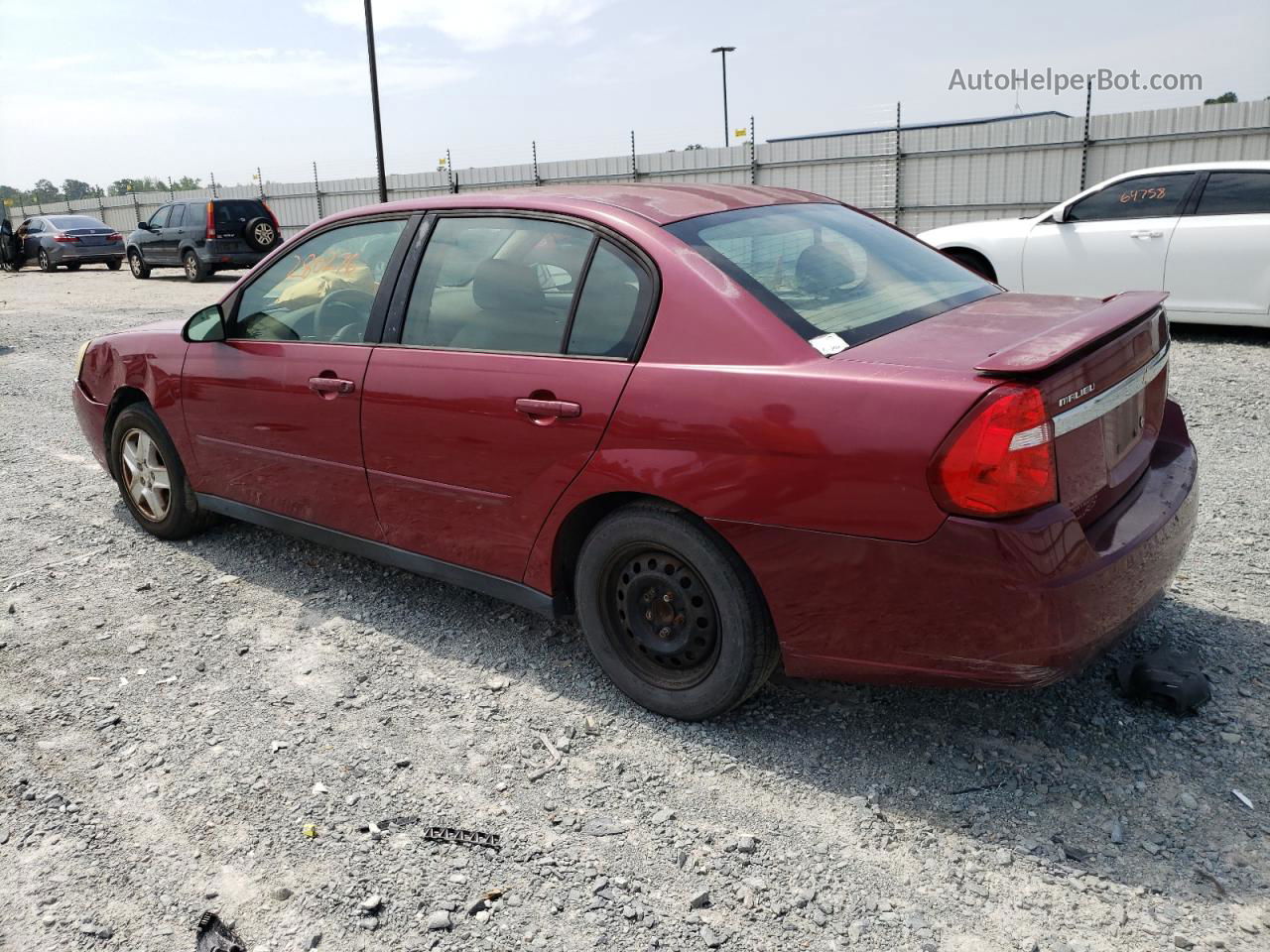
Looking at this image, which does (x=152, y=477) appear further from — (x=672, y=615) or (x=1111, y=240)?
(x=1111, y=240)

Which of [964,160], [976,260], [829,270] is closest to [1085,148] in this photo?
[964,160]

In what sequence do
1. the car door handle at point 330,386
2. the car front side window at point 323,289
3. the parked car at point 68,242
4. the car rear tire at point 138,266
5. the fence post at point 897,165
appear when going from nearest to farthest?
1. the car door handle at point 330,386
2. the car front side window at point 323,289
3. the fence post at point 897,165
4. the car rear tire at point 138,266
5. the parked car at point 68,242

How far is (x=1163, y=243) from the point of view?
344 inches

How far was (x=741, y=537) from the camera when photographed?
273 cm

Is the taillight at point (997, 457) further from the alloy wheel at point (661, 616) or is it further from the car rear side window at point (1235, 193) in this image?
the car rear side window at point (1235, 193)

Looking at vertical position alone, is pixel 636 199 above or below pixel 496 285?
above

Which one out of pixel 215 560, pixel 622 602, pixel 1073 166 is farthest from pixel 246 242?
pixel 622 602

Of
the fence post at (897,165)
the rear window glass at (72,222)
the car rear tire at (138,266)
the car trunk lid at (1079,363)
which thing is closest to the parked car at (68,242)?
the rear window glass at (72,222)

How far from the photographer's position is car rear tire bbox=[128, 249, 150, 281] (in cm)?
2228

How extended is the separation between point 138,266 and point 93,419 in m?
19.8

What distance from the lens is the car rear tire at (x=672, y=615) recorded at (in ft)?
9.29

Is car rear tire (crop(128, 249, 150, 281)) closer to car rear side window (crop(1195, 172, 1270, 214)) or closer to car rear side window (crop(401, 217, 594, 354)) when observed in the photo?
car rear side window (crop(1195, 172, 1270, 214))

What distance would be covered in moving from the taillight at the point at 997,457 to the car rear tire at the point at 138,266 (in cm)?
2330

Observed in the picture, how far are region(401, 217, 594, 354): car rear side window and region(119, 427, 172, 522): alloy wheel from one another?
75.8 inches
